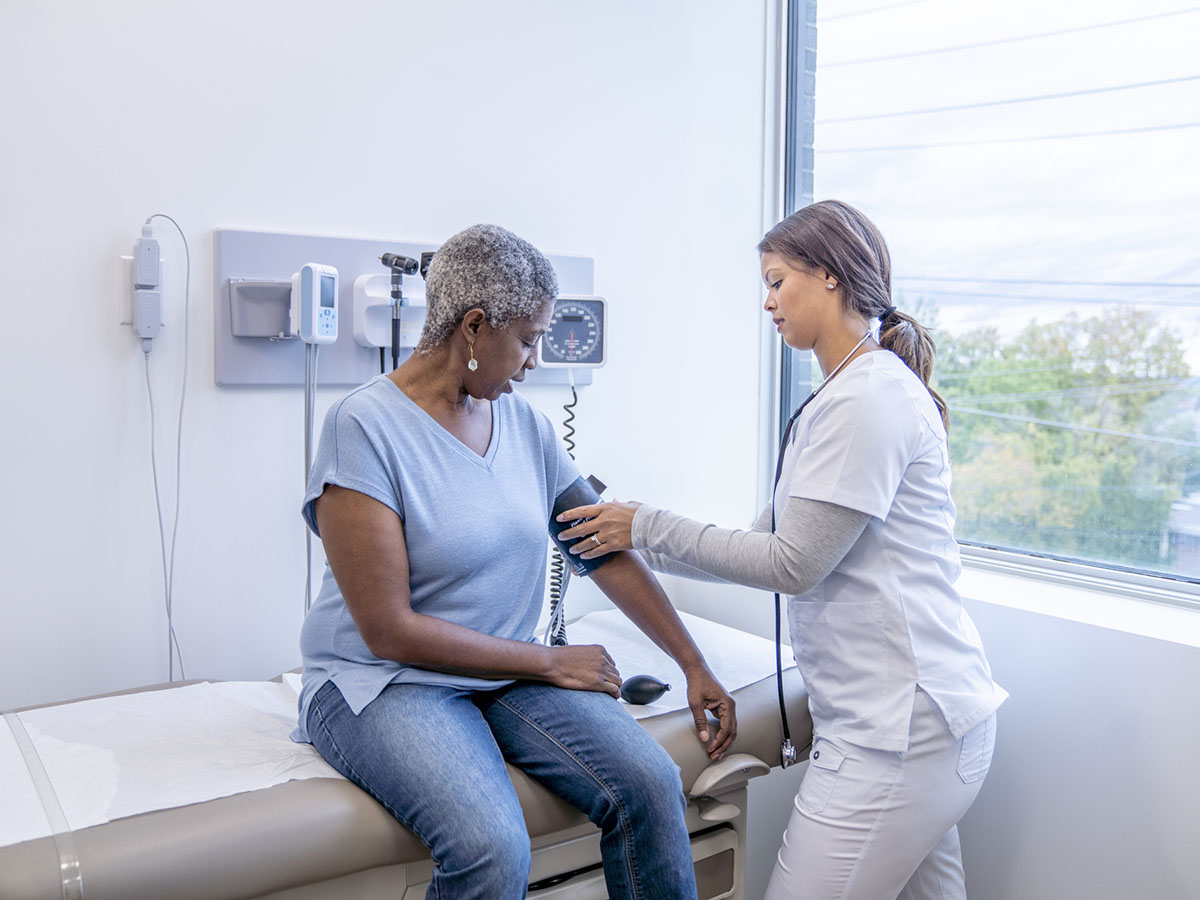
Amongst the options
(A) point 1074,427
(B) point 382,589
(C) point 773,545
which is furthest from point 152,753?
(A) point 1074,427

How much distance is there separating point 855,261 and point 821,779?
0.77 m

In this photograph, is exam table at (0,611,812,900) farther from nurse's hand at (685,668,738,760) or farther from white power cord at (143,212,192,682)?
white power cord at (143,212,192,682)

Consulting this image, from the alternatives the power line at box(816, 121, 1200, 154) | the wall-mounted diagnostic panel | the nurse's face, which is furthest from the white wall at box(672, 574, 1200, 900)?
the wall-mounted diagnostic panel

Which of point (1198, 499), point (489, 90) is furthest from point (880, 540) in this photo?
point (489, 90)

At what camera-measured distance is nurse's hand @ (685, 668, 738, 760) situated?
59.2 inches

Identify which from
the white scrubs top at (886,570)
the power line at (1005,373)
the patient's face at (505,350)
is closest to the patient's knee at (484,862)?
the white scrubs top at (886,570)

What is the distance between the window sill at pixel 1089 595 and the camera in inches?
63.1

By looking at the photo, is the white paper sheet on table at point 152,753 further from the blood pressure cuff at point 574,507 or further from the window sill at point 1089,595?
the window sill at point 1089,595

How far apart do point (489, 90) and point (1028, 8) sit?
112 cm

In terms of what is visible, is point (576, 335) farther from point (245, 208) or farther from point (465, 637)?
point (465, 637)

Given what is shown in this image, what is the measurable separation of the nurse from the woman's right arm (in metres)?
0.37

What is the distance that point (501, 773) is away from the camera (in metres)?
1.28

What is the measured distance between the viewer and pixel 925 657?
1.38 metres

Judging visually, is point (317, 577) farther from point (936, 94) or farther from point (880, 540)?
point (936, 94)
